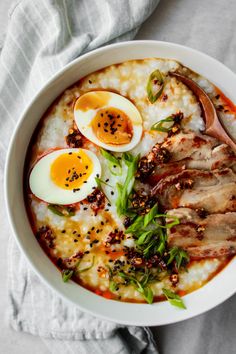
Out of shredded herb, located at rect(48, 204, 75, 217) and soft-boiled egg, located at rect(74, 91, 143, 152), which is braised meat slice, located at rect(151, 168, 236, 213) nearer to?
soft-boiled egg, located at rect(74, 91, 143, 152)

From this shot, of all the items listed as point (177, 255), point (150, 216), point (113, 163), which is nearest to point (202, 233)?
point (177, 255)

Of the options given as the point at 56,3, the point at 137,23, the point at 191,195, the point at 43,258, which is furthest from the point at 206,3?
the point at 43,258

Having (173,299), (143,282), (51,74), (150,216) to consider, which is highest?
(51,74)

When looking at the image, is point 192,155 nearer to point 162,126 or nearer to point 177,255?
point 162,126

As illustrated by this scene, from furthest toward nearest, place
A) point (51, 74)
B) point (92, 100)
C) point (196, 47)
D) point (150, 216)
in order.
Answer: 1. point (196, 47)
2. point (51, 74)
3. point (92, 100)
4. point (150, 216)

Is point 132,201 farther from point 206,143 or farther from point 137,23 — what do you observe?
point 137,23

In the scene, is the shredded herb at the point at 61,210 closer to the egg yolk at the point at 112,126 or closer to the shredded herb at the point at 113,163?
the shredded herb at the point at 113,163

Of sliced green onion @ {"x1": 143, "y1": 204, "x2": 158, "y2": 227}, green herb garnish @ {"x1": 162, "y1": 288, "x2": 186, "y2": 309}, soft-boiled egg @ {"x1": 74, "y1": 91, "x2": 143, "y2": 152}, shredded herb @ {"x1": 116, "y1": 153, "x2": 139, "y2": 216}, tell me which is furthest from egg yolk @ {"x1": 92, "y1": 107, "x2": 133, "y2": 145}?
green herb garnish @ {"x1": 162, "y1": 288, "x2": 186, "y2": 309}

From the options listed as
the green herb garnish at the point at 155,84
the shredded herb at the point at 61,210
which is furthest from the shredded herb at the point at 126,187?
the green herb garnish at the point at 155,84
